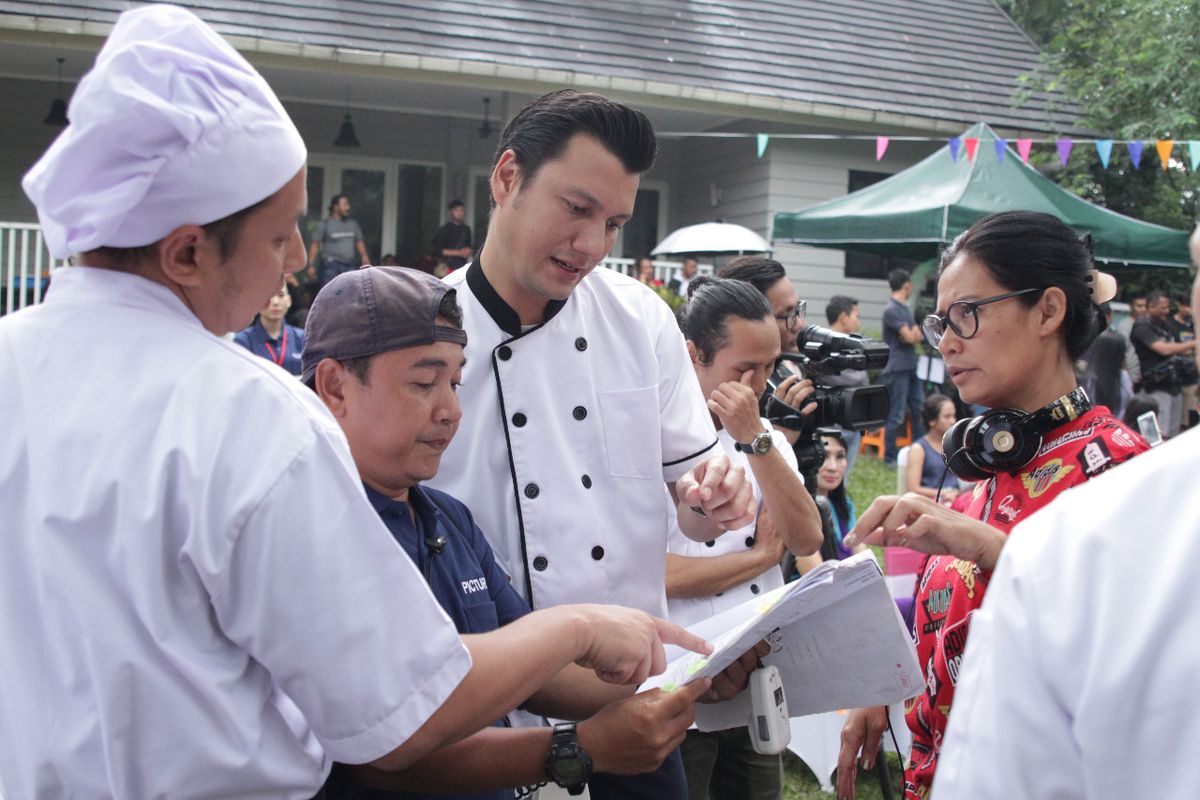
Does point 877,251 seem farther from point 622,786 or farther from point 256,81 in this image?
point 256,81

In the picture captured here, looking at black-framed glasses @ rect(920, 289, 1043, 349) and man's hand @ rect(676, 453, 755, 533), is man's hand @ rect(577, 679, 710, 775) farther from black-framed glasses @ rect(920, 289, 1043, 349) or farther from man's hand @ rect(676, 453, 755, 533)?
black-framed glasses @ rect(920, 289, 1043, 349)

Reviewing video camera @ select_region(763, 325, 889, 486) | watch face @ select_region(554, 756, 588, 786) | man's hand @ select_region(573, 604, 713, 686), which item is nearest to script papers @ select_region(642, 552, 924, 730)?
man's hand @ select_region(573, 604, 713, 686)

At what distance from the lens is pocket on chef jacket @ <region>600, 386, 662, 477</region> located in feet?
8.53

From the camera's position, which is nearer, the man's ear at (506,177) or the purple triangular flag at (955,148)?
the man's ear at (506,177)

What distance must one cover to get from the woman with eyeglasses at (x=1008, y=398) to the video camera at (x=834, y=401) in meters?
1.18

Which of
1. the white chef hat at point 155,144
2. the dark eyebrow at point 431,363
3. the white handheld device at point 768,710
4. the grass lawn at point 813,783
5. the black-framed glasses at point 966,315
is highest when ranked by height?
the white chef hat at point 155,144

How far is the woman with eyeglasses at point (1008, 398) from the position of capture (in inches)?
89.2

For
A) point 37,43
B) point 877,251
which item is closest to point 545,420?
point 877,251

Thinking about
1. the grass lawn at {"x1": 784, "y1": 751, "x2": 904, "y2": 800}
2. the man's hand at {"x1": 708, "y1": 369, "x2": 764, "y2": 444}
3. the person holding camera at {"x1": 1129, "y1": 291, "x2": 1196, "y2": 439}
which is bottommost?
the grass lawn at {"x1": 784, "y1": 751, "x2": 904, "y2": 800}

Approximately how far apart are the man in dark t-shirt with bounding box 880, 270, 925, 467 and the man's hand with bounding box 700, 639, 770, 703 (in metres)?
9.35

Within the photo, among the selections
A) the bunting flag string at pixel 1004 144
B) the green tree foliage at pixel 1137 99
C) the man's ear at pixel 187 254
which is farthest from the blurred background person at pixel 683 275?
the man's ear at pixel 187 254

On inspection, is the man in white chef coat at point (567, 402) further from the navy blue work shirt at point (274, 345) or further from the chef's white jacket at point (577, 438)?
the navy blue work shirt at point (274, 345)

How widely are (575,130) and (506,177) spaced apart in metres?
0.20

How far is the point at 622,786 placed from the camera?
2533 millimetres
